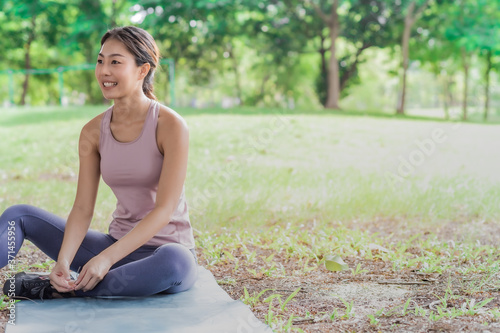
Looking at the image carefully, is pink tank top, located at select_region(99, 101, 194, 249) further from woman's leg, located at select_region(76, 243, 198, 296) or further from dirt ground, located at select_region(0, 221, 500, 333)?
dirt ground, located at select_region(0, 221, 500, 333)

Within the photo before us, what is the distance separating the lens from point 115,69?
2229 mm

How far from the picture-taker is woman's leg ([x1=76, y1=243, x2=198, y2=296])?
2.21m

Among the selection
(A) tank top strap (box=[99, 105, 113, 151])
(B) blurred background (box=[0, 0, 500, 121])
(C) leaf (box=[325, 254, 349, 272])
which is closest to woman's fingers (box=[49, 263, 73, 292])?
(A) tank top strap (box=[99, 105, 113, 151])

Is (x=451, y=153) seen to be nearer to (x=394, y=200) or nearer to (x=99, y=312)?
(x=394, y=200)

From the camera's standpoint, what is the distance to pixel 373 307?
2.35 m

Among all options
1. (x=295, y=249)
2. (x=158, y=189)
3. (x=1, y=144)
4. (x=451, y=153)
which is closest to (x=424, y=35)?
(x=451, y=153)

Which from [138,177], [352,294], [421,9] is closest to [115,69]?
[138,177]

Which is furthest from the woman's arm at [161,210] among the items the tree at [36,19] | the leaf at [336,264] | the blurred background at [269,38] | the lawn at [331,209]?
the tree at [36,19]

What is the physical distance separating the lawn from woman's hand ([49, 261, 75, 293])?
705 mm

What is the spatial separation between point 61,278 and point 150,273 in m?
0.34

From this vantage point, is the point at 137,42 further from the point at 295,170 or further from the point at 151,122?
the point at 295,170

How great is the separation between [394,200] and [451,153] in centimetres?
291

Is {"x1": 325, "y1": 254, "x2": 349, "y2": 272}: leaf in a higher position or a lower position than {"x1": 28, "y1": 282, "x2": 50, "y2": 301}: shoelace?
lower

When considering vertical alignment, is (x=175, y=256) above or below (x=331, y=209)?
above
